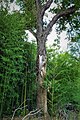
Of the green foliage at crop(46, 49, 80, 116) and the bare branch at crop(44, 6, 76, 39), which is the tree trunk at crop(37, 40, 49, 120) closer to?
the green foliage at crop(46, 49, 80, 116)

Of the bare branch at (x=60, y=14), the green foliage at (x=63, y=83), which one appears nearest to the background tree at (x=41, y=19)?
the bare branch at (x=60, y=14)

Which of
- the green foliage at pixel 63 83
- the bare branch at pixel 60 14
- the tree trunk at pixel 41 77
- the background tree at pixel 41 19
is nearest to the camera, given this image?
the green foliage at pixel 63 83

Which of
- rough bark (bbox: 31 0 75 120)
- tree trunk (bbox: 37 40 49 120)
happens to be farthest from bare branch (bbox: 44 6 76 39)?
tree trunk (bbox: 37 40 49 120)

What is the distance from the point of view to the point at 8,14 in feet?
9.53

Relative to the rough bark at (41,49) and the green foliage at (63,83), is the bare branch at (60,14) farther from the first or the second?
the green foliage at (63,83)

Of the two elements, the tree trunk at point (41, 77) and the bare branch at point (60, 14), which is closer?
the tree trunk at point (41, 77)

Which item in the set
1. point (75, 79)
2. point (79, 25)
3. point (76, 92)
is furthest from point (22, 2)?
point (76, 92)

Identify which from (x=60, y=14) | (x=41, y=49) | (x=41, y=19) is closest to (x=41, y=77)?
(x=41, y=49)

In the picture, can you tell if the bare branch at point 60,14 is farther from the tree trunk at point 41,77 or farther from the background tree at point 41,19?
the tree trunk at point 41,77

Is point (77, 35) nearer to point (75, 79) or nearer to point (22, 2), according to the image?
point (22, 2)

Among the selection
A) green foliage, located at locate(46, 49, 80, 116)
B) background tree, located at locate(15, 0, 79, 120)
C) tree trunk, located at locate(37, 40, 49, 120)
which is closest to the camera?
green foliage, located at locate(46, 49, 80, 116)

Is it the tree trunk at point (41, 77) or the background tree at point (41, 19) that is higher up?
the background tree at point (41, 19)

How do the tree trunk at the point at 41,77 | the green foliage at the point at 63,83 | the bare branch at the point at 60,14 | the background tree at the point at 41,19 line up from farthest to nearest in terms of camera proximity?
the bare branch at the point at 60,14, the background tree at the point at 41,19, the tree trunk at the point at 41,77, the green foliage at the point at 63,83

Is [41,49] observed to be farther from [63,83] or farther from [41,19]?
[63,83]
